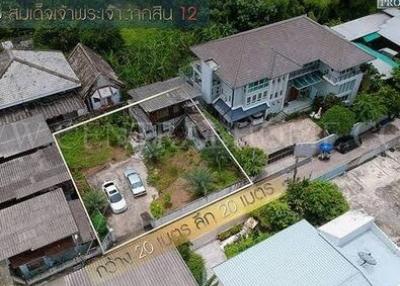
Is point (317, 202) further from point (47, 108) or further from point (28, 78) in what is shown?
point (28, 78)

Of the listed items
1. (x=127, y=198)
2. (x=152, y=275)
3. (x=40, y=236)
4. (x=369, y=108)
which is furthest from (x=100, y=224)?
(x=369, y=108)

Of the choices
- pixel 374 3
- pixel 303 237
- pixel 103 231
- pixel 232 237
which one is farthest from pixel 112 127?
pixel 374 3

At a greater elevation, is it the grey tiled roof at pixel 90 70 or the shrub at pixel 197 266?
the grey tiled roof at pixel 90 70

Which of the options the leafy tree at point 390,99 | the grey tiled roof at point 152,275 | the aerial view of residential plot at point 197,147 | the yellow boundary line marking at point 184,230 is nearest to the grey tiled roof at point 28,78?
the aerial view of residential plot at point 197,147

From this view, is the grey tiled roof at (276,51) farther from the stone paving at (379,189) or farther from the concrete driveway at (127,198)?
the concrete driveway at (127,198)

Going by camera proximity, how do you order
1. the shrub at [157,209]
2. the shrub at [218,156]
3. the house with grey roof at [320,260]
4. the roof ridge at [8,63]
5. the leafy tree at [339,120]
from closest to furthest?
1. the house with grey roof at [320,260]
2. the shrub at [157,209]
3. the shrub at [218,156]
4. the leafy tree at [339,120]
5. the roof ridge at [8,63]

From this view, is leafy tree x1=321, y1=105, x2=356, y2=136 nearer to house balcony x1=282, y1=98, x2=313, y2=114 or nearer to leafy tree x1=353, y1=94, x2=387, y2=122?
leafy tree x1=353, y1=94, x2=387, y2=122

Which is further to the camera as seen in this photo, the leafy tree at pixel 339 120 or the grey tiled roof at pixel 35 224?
the leafy tree at pixel 339 120
